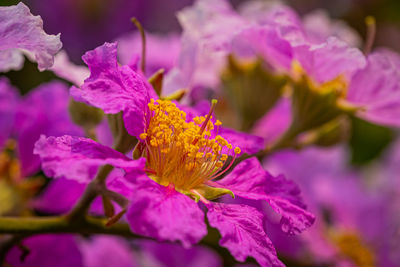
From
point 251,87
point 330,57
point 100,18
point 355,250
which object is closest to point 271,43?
point 330,57

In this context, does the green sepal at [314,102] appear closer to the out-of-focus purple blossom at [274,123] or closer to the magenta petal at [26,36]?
the out-of-focus purple blossom at [274,123]

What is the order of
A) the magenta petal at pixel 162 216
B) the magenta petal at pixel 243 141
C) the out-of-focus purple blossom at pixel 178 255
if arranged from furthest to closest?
1. the out-of-focus purple blossom at pixel 178 255
2. the magenta petal at pixel 243 141
3. the magenta petal at pixel 162 216

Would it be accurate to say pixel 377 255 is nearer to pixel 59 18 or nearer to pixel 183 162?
pixel 183 162

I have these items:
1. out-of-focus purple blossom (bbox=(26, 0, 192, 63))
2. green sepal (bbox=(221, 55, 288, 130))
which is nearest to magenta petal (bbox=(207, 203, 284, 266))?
green sepal (bbox=(221, 55, 288, 130))

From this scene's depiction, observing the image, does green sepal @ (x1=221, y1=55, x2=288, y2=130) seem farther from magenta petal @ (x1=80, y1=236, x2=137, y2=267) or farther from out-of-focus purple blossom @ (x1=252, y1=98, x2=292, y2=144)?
magenta petal @ (x1=80, y1=236, x2=137, y2=267)

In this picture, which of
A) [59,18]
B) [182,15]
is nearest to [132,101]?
[182,15]

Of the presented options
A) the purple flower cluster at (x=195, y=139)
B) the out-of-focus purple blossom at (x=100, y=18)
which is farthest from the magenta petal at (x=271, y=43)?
the out-of-focus purple blossom at (x=100, y=18)
